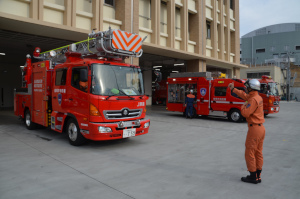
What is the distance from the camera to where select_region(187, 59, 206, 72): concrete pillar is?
2071cm

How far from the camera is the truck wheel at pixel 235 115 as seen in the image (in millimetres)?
13309

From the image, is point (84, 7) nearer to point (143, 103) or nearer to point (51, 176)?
point (143, 103)

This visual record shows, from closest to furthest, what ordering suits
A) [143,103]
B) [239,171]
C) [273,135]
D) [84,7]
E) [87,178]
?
[87,178] → [239,171] → [143,103] → [273,135] → [84,7]

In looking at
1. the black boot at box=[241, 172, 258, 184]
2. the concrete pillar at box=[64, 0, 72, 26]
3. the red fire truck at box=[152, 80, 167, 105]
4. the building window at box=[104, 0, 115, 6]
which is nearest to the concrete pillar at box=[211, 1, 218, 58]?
the red fire truck at box=[152, 80, 167, 105]

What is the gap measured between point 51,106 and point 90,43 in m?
2.69

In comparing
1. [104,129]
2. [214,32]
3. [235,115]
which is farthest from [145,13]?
[104,129]

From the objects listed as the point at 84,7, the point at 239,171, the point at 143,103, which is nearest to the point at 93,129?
the point at 143,103

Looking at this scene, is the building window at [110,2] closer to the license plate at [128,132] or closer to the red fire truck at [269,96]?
the license plate at [128,132]

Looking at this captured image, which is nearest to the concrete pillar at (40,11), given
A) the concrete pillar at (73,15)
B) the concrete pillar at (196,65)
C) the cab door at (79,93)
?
the concrete pillar at (73,15)

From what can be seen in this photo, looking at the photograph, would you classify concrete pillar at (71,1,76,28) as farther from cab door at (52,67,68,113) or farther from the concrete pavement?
the concrete pavement

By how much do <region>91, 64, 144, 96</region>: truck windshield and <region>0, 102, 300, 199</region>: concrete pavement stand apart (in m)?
1.72

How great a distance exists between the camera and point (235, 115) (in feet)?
44.2

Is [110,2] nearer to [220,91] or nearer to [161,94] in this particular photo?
[220,91]

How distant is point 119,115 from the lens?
696 cm
